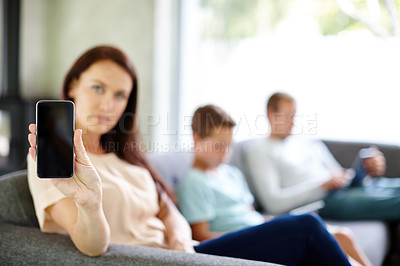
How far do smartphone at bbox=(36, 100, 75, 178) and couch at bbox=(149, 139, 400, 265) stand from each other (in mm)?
905

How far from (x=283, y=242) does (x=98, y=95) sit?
0.67m

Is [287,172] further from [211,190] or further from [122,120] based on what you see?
[122,120]

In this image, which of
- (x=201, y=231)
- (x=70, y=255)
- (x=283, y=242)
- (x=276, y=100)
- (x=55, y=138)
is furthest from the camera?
(x=276, y=100)

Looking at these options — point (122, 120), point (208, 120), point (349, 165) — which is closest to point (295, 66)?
point (349, 165)

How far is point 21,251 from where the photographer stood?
47.1 inches

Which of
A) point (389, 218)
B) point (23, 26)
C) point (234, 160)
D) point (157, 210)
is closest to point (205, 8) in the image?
point (23, 26)

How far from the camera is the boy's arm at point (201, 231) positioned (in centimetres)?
→ 170

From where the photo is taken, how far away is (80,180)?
1.04m

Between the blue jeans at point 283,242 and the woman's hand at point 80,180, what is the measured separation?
454 mm

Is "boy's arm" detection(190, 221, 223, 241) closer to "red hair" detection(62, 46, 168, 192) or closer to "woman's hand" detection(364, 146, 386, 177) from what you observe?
"red hair" detection(62, 46, 168, 192)

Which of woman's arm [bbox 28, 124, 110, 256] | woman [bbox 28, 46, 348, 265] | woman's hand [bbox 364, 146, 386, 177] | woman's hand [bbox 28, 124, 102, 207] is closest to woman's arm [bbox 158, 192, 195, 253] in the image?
woman [bbox 28, 46, 348, 265]

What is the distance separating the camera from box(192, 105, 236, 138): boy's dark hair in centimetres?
178

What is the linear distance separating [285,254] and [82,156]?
635 millimetres

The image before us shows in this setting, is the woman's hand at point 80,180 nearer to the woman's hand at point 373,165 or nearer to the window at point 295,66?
the woman's hand at point 373,165
